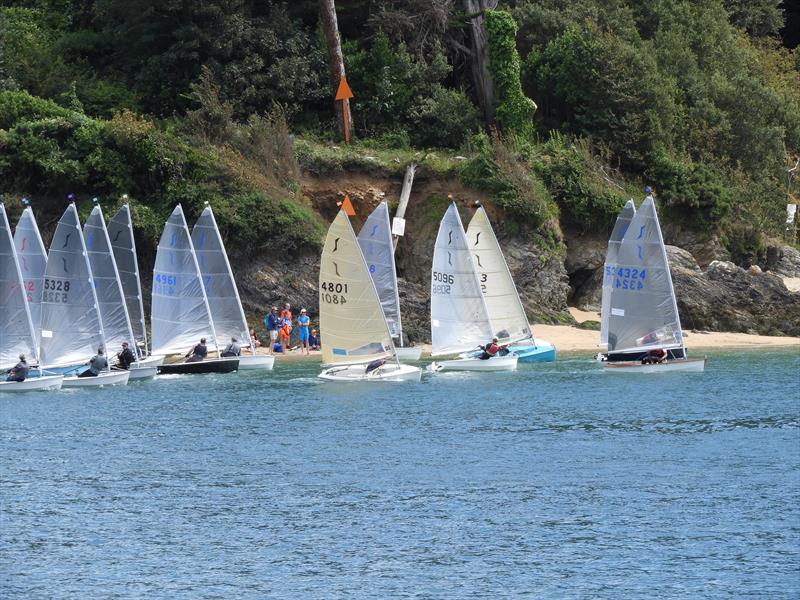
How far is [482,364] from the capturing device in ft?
160

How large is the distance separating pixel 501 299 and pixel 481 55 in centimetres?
1751

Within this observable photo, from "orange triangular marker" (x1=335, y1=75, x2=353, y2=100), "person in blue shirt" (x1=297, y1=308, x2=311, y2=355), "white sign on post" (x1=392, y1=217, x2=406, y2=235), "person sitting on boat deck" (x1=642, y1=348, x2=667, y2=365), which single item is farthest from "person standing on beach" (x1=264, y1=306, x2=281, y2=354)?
"person sitting on boat deck" (x1=642, y1=348, x2=667, y2=365)

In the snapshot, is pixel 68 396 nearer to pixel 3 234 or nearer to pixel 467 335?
pixel 3 234

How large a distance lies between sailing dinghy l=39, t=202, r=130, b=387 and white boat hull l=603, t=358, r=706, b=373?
55.0 feet

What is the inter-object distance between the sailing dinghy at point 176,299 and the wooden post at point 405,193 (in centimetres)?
1158

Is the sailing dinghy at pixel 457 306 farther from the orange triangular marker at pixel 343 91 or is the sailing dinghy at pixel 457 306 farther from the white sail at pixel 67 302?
the orange triangular marker at pixel 343 91

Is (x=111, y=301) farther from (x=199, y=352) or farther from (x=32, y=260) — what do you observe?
(x=199, y=352)

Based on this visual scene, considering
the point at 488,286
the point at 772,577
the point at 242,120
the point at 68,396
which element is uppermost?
the point at 242,120

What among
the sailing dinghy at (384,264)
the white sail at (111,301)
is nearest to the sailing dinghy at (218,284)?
the white sail at (111,301)

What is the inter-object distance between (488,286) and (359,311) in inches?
286

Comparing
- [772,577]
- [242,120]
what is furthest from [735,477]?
[242,120]

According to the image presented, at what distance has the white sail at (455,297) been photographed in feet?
161

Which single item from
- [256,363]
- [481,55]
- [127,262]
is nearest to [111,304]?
[127,262]

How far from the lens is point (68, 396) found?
4409 cm
